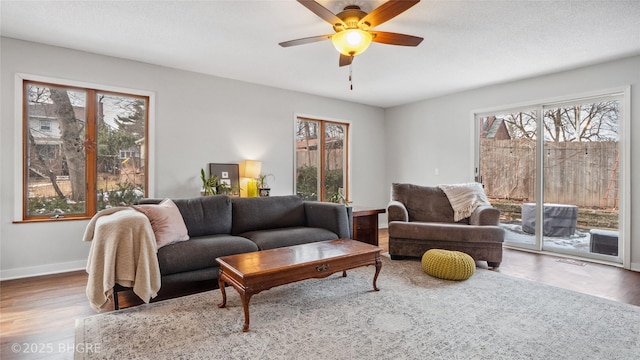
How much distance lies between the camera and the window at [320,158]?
5414 millimetres

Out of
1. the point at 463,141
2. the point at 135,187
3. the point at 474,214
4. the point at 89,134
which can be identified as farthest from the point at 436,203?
the point at 89,134

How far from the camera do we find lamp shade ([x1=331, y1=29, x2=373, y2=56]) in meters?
2.42

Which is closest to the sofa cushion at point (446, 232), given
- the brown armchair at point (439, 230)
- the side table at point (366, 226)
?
the brown armchair at point (439, 230)

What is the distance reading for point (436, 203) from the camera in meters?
4.19

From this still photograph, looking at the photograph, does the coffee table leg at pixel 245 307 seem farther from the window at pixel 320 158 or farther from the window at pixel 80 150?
the window at pixel 320 158

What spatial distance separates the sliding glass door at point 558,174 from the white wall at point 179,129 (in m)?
2.34

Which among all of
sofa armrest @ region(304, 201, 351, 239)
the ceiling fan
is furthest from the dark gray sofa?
the ceiling fan

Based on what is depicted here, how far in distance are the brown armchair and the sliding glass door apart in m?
1.21

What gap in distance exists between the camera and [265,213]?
140 inches

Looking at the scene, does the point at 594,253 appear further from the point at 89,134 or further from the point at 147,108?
the point at 89,134

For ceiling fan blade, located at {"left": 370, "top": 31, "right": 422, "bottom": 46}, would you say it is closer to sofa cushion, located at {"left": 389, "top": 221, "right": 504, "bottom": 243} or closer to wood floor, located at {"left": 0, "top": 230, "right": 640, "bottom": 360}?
sofa cushion, located at {"left": 389, "top": 221, "right": 504, "bottom": 243}

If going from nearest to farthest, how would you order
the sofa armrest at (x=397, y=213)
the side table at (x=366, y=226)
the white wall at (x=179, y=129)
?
1. the white wall at (x=179, y=129)
2. the sofa armrest at (x=397, y=213)
3. the side table at (x=366, y=226)

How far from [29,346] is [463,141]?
220 inches

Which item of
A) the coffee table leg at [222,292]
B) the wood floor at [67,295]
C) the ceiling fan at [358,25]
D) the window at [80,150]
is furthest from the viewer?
the window at [80,150]
